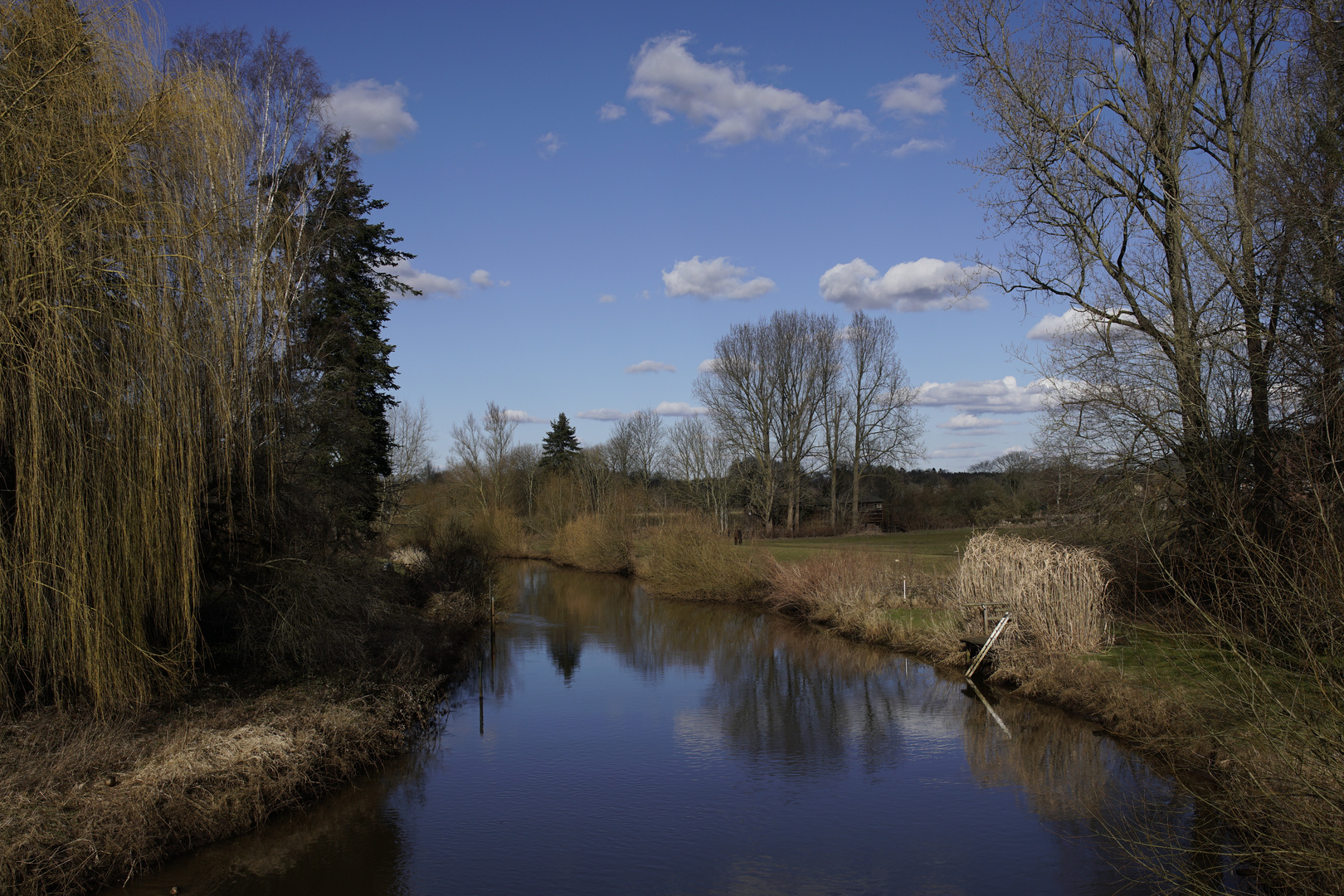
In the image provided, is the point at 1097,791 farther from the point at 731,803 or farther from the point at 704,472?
the point at 704,472

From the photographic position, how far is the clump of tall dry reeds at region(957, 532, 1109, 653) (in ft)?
50.3

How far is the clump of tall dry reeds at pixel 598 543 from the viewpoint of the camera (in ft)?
128

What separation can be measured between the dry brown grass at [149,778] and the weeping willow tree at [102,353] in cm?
59

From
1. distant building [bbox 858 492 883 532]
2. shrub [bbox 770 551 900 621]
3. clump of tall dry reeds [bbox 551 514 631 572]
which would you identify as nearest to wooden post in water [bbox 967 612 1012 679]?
shrub [bbox 770 551 900 621]

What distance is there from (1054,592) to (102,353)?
15190mm

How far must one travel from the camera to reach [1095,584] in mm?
15258

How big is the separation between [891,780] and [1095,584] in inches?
242

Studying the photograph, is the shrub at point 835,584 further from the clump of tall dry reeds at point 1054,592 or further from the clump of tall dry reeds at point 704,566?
the clump of tall dry reeds at point 1054,592

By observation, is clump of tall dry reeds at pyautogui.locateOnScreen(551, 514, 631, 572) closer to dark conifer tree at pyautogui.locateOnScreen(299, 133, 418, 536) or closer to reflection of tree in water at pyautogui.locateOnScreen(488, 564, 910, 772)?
reflection of tree in water at pyautogui.locateOnScreen(488, 564, 910, 772)

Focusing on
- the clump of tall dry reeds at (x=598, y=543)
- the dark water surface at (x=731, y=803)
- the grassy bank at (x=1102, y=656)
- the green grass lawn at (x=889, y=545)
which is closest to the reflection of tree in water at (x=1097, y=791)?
the dark water surface at (x=731, y=803)

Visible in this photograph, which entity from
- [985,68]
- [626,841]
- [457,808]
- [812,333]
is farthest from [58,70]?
[812,333]

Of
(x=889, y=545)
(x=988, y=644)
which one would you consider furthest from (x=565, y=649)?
(x=889, y=545)

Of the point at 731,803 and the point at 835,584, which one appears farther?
the point at 835,584

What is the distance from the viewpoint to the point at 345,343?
23.7 m
